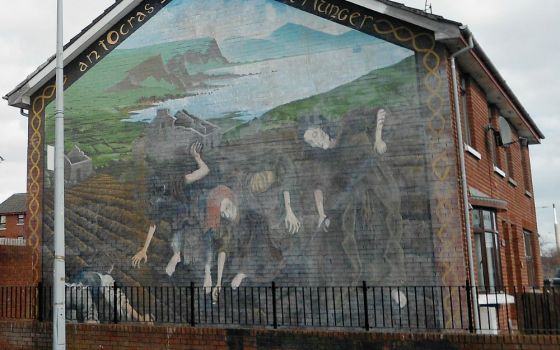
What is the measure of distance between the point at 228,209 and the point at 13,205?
59.1 metres

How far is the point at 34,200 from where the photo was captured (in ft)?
55.6

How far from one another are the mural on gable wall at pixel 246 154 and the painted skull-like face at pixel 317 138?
24 millimetres

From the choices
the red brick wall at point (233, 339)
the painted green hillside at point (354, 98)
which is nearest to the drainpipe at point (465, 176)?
the painted green hillside at point (354, 98)

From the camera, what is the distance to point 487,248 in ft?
46.4

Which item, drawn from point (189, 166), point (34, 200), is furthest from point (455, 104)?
point (34, 200)

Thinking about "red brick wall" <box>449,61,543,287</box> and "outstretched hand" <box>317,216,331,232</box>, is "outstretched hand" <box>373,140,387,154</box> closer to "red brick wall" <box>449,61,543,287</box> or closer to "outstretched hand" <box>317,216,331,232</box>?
"red brick wall" <box>449,61,543,287</box>

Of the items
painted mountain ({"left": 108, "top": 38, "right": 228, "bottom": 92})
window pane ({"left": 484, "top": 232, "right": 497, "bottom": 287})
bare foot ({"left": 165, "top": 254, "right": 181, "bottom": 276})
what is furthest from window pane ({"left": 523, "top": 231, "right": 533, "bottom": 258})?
painted mountain ({"left": 108, "top": 38, "right": 228, "bottom": 92})

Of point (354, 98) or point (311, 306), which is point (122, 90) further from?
point (311, 306)

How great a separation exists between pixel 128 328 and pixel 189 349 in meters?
1.57

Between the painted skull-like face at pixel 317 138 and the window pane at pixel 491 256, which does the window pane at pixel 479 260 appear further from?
Result: the painted skull-like face at pixel 317 138

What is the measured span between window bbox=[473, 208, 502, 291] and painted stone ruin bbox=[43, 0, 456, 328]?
1777 mm

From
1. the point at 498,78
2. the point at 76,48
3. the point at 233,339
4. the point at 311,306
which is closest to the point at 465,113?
the point at 498,78

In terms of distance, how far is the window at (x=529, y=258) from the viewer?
20594 millimetres

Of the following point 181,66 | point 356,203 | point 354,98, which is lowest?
point 356,203
